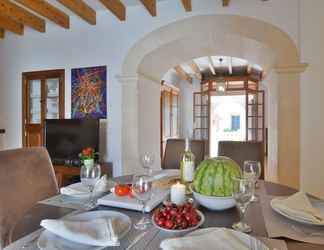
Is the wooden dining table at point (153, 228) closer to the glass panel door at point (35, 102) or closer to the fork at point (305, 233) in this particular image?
the fork at point (305, 233)

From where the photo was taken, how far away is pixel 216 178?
1.16 m

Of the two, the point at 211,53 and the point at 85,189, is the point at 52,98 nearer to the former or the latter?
the point at 211,53

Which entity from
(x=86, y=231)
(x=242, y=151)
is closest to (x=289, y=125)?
(x=242, y=151)

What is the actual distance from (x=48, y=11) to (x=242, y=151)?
2883 mm

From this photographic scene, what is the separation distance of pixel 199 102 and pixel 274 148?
15.3 ft

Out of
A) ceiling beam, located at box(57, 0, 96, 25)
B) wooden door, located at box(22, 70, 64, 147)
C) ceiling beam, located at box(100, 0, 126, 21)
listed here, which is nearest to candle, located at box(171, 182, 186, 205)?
ceiling beam, located at box(100, 0, 126, 21)

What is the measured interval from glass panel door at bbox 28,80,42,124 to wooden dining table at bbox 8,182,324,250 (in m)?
3.14

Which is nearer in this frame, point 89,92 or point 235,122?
point 89,92

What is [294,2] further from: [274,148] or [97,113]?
[97,113]

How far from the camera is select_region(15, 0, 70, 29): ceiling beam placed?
2.93 meters

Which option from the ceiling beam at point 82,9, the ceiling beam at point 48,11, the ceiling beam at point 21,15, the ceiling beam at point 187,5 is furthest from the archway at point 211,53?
the ceiling beam at point 21,15

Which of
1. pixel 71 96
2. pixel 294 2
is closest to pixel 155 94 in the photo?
pixel 71 96

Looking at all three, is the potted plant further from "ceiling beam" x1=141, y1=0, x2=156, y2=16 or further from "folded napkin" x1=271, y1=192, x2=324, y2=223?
"folded napkin" x1=271, y1=192, x2=324, y2=223

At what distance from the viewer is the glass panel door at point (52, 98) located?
3912 millimetres
